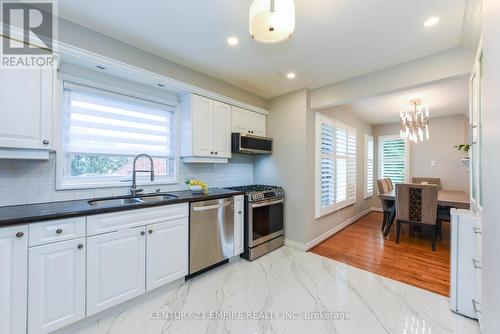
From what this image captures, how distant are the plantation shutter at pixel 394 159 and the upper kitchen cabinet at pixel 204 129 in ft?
16.3

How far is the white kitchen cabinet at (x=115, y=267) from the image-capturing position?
1.69 metres

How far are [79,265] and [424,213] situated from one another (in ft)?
14.2

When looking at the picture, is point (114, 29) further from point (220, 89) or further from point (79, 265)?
point (79, 265)

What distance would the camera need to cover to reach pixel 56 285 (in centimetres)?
152

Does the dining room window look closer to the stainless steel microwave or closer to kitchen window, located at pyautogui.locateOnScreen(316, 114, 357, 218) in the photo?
kitchen window, located at pyautogui.locateOnScreen(316, 114, 357, 218)

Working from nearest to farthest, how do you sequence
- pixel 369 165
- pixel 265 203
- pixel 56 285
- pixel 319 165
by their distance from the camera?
pixel 56 285 → pixel 265 203 → pixel 319 165 → pixel 369 165

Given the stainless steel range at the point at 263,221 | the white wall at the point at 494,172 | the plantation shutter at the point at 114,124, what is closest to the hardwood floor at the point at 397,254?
the stainless steel range at the point at 263,221

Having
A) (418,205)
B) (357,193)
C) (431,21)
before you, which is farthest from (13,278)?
(357,193)

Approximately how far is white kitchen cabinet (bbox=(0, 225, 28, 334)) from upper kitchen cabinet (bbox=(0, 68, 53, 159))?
615 millimetres

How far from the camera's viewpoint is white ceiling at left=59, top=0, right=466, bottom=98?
1672mm

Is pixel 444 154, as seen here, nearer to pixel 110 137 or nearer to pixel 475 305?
pixel 475 305

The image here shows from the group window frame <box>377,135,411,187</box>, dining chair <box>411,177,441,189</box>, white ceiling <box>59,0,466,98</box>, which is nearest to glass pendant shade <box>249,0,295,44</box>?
white ceiling <box>59,0,466,98</box>

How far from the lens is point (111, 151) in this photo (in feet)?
7.69

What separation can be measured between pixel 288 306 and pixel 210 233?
111cm
